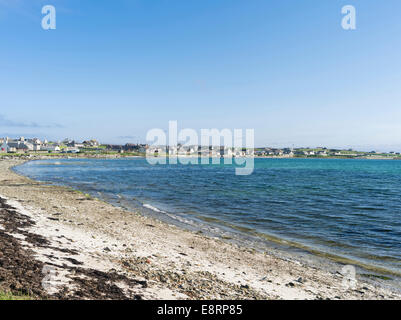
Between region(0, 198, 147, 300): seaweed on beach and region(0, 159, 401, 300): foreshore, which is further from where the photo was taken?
region(0, 159, 401, 300): foreshore

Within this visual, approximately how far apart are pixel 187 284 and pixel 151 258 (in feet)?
10.8

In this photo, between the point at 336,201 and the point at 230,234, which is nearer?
the point at 230,234

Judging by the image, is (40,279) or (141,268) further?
(141,268)

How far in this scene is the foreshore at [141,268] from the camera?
9.05 meters

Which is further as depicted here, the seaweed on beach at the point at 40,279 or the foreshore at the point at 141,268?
the foreshore at the point at 141,268

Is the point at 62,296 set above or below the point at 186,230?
above

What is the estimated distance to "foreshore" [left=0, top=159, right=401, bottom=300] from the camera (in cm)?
905

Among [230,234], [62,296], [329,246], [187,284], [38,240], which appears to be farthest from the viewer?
[230,234]

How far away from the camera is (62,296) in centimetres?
798

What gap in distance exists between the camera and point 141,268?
11.6 meters

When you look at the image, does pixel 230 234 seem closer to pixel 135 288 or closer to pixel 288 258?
pixel 288 258

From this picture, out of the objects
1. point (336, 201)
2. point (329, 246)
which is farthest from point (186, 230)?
point (336, 201)

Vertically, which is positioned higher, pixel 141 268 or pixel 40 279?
pixel 40 279

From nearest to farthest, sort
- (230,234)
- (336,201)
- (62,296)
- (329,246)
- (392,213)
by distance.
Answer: (62,296) → (329,246) → (230,234) → (392,213) → (336,201)
